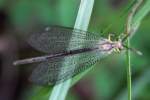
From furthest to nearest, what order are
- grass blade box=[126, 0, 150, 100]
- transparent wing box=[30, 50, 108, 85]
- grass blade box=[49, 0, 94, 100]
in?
transparent wing box=[30, 50, 108, 85] < grass blade box=[126, 0, 150, 100] < grass blade box=[49, 0, 94, 100]

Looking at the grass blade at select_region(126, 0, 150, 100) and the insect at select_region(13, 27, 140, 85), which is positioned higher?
the grass blade at select_region(126, 0, 150, 100)

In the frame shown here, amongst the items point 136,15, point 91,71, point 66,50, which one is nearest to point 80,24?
point 136,15

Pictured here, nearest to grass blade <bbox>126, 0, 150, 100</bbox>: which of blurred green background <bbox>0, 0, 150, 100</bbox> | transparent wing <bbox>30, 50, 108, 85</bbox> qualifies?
transparent wing <bbox>30, 50, 108, 85</bbox>

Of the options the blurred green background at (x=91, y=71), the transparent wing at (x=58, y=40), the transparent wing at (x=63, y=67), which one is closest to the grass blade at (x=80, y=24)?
the transparent wing at (x=63, y=67)

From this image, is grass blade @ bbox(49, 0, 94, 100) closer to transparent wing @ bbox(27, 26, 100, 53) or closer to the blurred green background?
transparent wing @ bbox(27, 26, 100, 53)

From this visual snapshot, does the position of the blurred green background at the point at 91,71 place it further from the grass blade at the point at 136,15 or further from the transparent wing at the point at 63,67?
the grass blade at the point at 136,15

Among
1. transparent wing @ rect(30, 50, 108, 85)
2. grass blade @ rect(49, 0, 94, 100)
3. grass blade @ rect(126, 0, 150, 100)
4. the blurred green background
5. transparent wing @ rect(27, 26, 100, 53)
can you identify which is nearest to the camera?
grass blade @ rect(49, 0, 94, 100)
